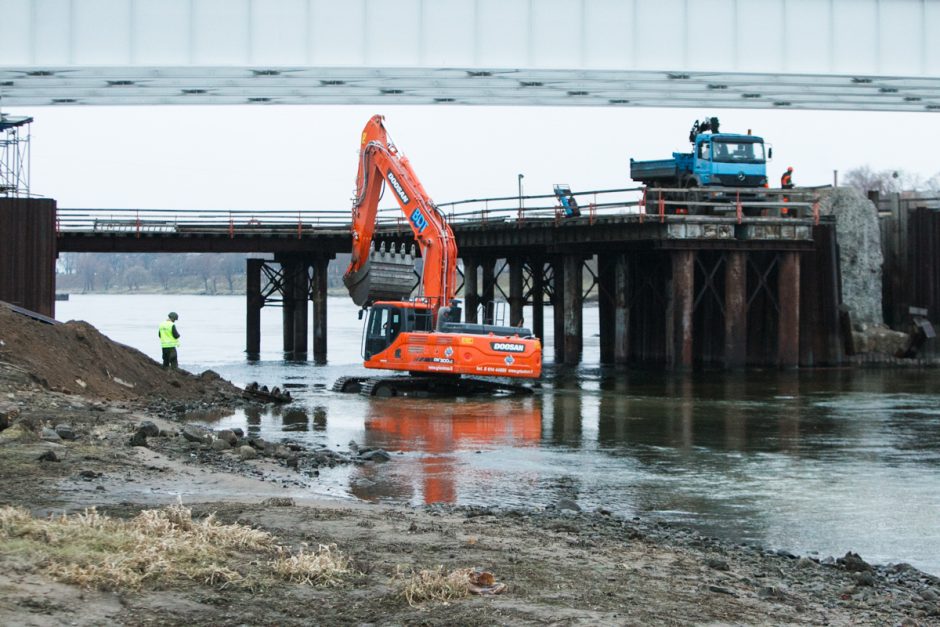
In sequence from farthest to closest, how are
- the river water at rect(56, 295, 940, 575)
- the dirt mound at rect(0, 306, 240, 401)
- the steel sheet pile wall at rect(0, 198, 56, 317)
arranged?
the steel sheet pile wall at rect(0, 198, 56, 317) < the dirt mound at rect(0, 306, 240, 401) < the river water at rect(56, 295, 940, 575)

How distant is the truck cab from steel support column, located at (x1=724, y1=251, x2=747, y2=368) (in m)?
3.20

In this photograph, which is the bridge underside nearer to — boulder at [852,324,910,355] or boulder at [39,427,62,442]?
boulder at [852,324,910,355]

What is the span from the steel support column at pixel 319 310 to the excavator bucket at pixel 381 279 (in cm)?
1377

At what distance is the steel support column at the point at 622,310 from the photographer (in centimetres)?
3847

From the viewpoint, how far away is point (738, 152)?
128ft

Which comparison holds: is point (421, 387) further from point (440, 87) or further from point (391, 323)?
point (440, 87)

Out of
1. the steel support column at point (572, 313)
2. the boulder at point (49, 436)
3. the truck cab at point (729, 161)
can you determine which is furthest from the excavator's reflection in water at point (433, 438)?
the truck cab at point (729, 161)

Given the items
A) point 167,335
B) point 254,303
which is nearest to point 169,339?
point 167,335

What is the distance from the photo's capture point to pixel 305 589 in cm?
795

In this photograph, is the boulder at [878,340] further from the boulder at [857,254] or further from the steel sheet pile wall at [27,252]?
the steel sheet pile wall at [27,252]

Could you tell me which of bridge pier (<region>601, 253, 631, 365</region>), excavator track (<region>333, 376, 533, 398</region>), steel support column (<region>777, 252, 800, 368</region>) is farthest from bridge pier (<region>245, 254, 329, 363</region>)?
excavator track (<region>333, 376, 533, 398</region>)

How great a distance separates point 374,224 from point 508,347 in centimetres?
653

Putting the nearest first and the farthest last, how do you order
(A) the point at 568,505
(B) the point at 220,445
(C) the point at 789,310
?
(A) the point at 568,505, (B) the point at 220,445, (C) the point at 789,310

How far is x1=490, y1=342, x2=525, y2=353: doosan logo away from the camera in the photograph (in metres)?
27.1
